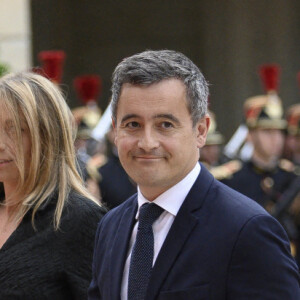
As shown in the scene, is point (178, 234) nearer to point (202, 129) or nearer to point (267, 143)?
point (202, 129)

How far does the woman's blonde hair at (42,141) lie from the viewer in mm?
3424

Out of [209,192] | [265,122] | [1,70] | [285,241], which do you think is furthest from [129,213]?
[265,122]

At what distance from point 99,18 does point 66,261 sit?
11.1 metres

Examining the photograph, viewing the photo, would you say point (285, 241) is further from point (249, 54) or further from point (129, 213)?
point (249, 54)

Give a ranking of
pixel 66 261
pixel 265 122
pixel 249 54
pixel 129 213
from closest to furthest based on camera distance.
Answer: pixel 129 213
pixel 66 261
pixel 265 122
pixel 249 54

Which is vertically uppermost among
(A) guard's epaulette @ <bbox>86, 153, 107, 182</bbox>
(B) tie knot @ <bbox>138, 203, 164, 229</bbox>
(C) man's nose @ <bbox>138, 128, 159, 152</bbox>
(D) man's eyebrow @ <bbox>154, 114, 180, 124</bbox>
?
(D) man's eyebrow @ <bbox>154, 114, 180, 124</bbox>

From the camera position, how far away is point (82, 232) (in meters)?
3.40

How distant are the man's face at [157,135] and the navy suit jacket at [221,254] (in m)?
0.09

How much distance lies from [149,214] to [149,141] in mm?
228

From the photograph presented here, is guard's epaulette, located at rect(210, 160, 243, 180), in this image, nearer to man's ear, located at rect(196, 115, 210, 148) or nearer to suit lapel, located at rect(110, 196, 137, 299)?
suit lapel, located at rect(110, 196, 137, 299)

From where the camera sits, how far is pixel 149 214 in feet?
9.34

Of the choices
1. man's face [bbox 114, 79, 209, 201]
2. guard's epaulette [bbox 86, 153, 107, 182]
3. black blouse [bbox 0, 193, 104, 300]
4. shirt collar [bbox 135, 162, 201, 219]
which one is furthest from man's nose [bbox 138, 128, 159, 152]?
guard's epaulette [bbox 86, 153, 107, 182]

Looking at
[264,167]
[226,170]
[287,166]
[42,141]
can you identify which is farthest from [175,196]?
[226,170]

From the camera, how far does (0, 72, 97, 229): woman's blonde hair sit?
3424mm
